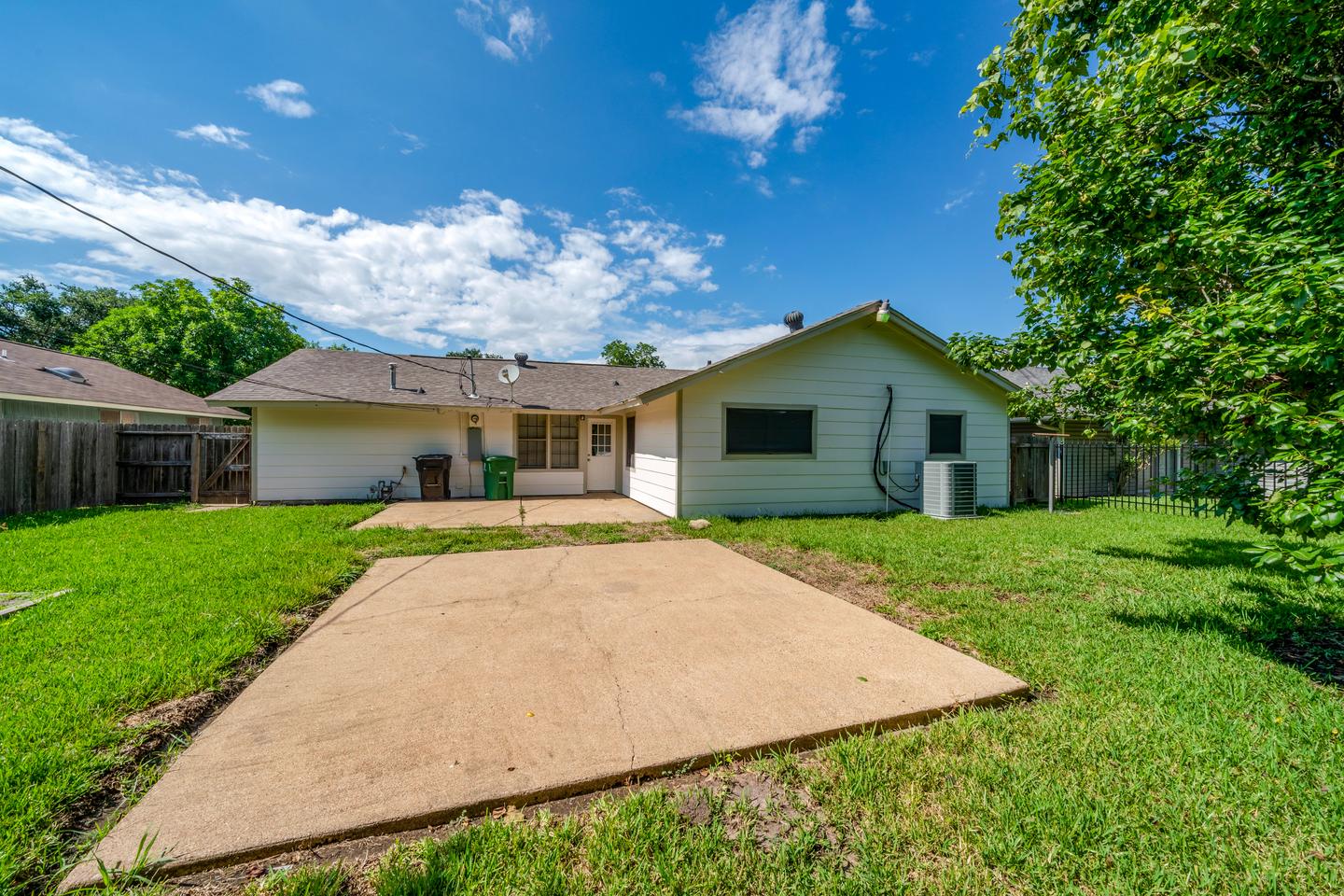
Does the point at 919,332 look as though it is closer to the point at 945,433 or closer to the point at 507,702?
the point at 945,433

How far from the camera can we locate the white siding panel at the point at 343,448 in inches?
398

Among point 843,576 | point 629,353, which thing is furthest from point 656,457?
point 629,353

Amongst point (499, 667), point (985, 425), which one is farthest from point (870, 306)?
point (499, 667)

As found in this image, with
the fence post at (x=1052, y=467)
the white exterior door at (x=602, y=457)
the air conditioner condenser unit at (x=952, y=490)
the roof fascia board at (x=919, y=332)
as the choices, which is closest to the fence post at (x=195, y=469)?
the white exterior door at (x=602, y=457)

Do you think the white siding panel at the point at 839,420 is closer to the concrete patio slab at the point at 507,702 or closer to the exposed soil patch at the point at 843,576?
the exposed soil patch at the point at 843,576

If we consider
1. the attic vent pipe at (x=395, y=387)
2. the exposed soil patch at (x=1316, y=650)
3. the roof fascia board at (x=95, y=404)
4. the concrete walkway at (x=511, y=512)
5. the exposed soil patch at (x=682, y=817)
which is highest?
the attic vent pipe at (x=395, y=387)

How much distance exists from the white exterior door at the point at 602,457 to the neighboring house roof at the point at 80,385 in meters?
10.0

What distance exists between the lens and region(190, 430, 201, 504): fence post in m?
10.1

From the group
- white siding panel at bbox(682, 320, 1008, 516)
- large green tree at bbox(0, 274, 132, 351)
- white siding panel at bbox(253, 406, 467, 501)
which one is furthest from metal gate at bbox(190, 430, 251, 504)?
large green tree at bbox(0, 274, 132, 351)

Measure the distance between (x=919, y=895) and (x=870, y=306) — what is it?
341 inches

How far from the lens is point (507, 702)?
8.10 ft

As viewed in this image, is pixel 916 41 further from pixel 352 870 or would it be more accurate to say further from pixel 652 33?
pixel 352 870

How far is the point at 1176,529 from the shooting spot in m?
7.27

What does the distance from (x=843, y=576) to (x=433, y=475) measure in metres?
9.31
